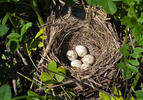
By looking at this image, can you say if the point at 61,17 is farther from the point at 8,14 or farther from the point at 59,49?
the point at 8,14

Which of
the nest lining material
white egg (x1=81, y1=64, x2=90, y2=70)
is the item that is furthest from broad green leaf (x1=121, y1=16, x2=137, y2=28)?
white egg (x1=81, y1=64, x2=90, y2=70)

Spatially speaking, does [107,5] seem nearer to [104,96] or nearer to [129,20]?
[129,20]

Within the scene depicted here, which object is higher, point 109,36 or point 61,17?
point 61,17

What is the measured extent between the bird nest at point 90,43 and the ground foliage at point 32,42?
0.34ft

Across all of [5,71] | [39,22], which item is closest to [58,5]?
[39,22]

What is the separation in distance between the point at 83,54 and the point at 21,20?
83 centimetres

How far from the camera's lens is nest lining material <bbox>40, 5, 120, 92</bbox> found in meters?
1.72

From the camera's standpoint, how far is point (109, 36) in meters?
1.90

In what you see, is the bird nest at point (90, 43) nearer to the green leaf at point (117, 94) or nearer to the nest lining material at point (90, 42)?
the nest lining material at point (90, 42)

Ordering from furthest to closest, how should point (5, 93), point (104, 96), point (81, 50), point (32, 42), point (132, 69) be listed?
point (81, 50), point (32, 42), point (104, 96), point (132, 69), point (5, 93)

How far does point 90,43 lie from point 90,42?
2 centimetres

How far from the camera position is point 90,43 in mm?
2211

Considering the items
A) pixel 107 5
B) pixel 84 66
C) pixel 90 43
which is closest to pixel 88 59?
pixel 84 66

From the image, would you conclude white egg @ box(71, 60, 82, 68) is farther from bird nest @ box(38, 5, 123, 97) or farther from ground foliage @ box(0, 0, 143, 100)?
ground foliage @ box(0, 0, 143, 100)
